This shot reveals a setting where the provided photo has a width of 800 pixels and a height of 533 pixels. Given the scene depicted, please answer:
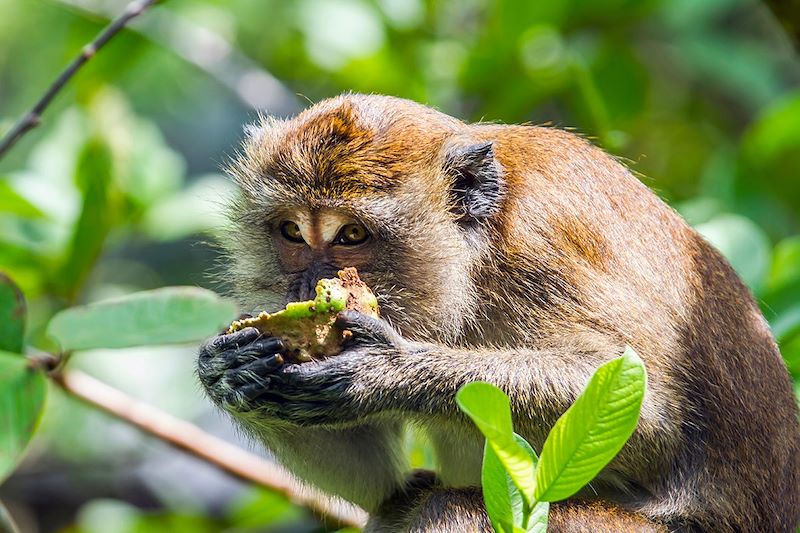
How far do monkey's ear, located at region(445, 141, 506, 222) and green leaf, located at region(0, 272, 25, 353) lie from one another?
79.3 inches

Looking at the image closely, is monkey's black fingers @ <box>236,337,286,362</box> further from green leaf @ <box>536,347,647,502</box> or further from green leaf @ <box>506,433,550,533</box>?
green leaf @ <box>536,347,647,502</box>

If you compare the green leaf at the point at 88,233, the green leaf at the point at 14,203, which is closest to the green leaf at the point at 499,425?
the green leaf at the point at 88,233

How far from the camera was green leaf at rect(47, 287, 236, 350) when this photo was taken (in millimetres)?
4602

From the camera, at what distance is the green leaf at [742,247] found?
5.76m

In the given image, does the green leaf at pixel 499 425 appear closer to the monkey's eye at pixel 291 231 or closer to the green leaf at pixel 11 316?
the monkey's eye at pixel 291 231

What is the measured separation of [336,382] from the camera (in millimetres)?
4512

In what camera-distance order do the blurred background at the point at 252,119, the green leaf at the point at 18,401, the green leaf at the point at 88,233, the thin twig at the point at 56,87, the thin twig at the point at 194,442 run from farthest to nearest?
1. the blurred background at the point at 252,119
2. the green leaf at the point at 88,233
3. the thin twig at the point at 194,442
4. the thin twig at the point at 56,87
5. the green leaf at the point at 18,401

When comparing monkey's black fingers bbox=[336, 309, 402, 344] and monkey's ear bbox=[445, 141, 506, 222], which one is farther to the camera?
monkey's ear bbox=[445, 141, 506, 222]

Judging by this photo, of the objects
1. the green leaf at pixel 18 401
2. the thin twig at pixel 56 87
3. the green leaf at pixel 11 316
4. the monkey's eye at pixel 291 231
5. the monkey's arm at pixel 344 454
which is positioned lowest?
the monkey's arm at pixel 344 454

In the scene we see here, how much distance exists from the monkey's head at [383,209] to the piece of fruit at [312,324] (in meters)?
0.38

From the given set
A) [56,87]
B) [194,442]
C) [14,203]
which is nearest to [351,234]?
[56,87]

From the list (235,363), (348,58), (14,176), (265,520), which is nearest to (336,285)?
(235,363)

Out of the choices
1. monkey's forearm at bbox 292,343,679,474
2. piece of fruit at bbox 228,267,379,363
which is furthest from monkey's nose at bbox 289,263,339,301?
monkey's forearm at bbox 292,343,679,474

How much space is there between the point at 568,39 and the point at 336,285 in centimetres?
508
